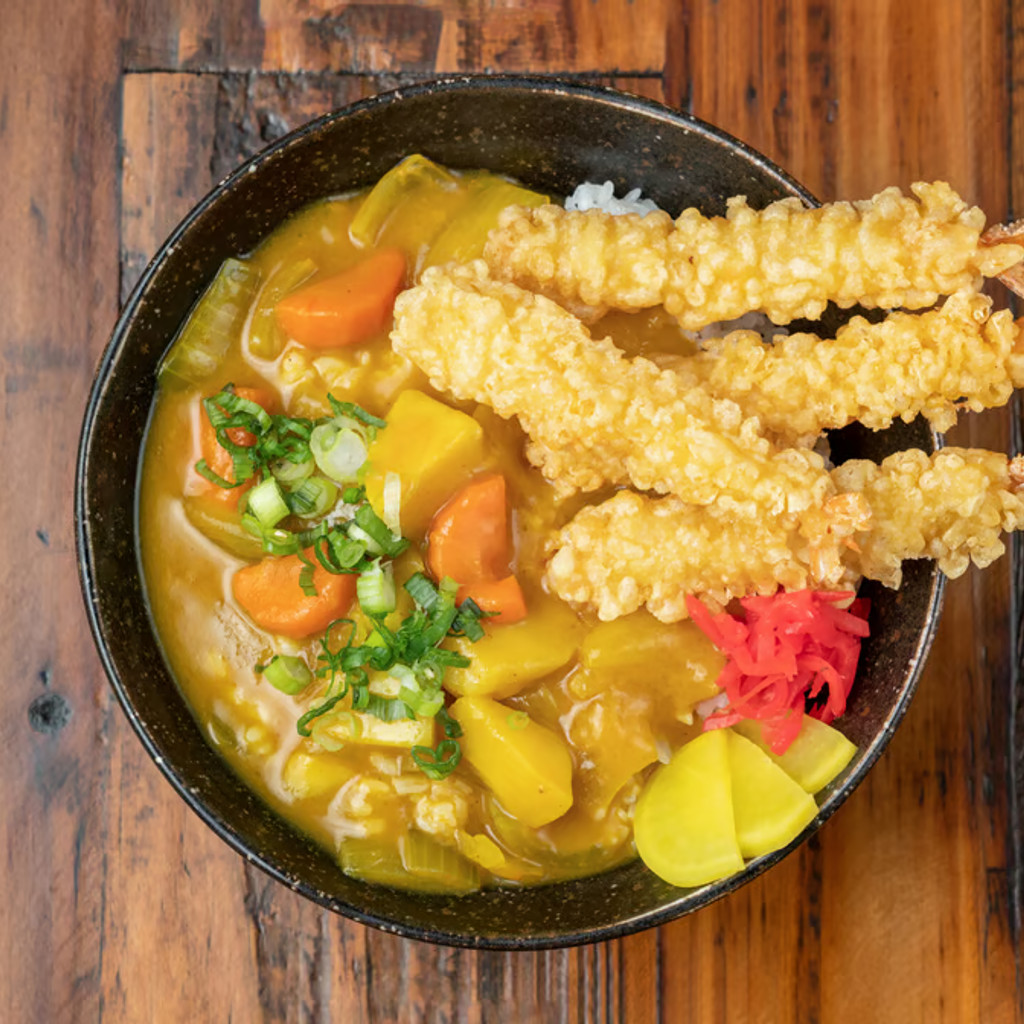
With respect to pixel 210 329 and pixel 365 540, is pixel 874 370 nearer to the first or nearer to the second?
pixel 365 540

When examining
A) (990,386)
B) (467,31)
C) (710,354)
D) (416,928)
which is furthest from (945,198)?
(416,928)

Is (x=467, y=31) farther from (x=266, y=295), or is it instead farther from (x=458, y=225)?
(x=266, y=295)

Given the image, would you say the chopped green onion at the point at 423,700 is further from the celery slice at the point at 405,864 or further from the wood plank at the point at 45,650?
the wood plank at the point at 45,650

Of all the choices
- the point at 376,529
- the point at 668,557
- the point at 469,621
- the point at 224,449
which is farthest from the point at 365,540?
the point at 668,557

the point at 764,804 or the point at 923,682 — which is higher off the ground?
the point at 923,682

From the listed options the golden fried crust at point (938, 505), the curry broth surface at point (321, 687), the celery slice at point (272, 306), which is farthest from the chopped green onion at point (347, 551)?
the golden fried crust at point (938, 505)

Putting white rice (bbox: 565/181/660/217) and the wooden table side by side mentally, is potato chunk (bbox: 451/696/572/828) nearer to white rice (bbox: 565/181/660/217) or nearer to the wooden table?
the wooden table

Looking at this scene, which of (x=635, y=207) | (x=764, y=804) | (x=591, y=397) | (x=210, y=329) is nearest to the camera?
(x=591, y=397)

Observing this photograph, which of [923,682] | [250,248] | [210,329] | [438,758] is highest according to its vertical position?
[250,248]
